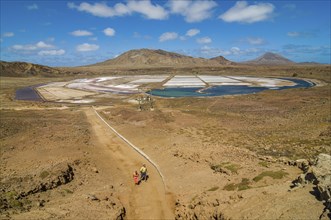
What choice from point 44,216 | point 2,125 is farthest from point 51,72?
point 44,216

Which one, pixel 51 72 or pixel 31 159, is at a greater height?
pixel 51 72

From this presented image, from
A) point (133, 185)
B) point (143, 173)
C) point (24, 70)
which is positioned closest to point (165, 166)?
point (143, 173)

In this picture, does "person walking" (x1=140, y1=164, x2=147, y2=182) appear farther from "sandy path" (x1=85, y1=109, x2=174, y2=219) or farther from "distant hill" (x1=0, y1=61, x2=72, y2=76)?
"distant hill" (x1=0, y1=61, x2=72, y2=76)

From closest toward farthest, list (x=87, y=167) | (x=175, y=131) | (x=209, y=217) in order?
(x=209, y=217) → (x=87, y=167) → (x=175, y=131)

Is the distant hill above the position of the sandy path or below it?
above

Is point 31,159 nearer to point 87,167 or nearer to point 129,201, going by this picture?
point 87,167

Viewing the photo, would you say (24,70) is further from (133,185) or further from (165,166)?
(133,185)

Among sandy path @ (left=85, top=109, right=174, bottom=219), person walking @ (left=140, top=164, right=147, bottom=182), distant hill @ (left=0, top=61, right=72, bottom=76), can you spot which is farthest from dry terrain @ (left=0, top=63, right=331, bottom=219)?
distant hill @ (left=0, top=61, right=72, bottom=76)
